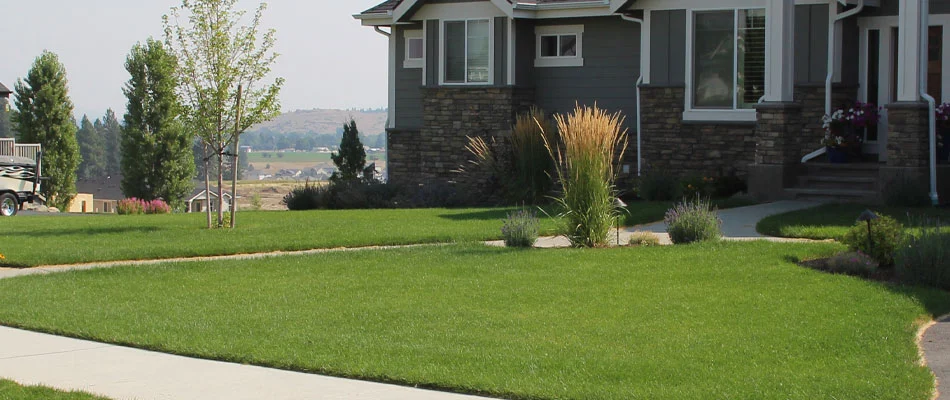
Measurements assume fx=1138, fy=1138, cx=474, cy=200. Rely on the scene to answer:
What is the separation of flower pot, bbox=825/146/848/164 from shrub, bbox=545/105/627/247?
6.37 metres

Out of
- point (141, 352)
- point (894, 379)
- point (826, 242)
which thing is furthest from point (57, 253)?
point (894, 379)

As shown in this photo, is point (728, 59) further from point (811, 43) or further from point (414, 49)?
point (414, 49)

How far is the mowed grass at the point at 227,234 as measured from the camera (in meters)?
13.7

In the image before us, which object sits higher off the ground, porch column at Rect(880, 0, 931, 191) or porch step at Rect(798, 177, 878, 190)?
porch column at Rect(880, 0, 931, 191)

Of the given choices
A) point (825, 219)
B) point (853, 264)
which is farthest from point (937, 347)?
point (825, 219)

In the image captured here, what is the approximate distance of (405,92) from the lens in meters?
26.5

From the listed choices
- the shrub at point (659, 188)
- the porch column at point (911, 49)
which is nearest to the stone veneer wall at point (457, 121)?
the shrub at point (659, 188)

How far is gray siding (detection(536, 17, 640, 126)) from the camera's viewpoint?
2334cm

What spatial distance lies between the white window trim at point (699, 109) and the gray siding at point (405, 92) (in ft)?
24.3

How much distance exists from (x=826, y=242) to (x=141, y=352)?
8291 millimetres

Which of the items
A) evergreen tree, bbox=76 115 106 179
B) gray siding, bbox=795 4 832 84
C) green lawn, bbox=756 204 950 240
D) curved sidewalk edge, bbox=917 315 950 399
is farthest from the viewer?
evergreen tree, bbox=76 115 106 179

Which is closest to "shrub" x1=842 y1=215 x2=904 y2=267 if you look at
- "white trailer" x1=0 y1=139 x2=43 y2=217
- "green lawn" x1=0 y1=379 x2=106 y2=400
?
"green lawn" x1=0 y1=379 x2=106 y2=400

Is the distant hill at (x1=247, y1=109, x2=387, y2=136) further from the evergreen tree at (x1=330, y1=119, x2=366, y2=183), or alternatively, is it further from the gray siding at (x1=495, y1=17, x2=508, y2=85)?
the gray siding at (x1=495, y1=17, x2=508, y2=85)

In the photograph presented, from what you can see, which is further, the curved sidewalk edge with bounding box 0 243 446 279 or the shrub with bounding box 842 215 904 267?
the curved sidewalk edge with bounding box 0 243 446 279
